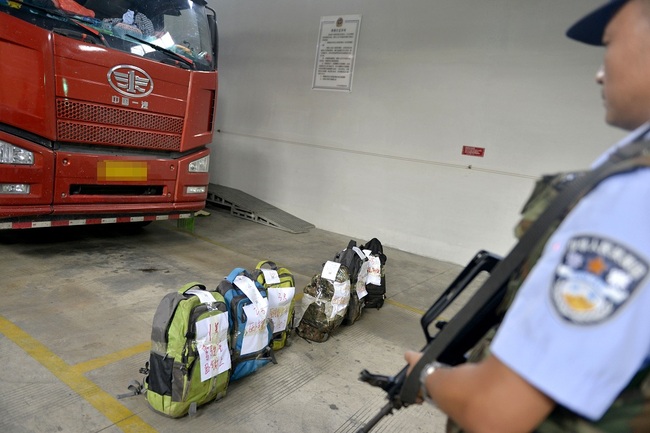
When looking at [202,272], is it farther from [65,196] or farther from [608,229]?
[608,229]

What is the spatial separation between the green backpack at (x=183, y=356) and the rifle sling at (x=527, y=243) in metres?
1.48

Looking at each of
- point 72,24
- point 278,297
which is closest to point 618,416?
point 278,297

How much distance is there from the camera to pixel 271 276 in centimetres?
290

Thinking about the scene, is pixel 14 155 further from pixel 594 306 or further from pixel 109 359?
pixel 594 306

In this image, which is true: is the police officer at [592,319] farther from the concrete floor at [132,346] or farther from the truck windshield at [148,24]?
the truck windshield at [148,24]

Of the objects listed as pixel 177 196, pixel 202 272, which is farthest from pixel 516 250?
pixel 177 196

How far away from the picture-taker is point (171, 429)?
215 centimetres

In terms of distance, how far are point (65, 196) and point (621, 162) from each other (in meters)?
4.20

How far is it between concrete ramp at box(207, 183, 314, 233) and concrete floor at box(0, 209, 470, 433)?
1.60m

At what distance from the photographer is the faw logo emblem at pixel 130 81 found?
3.81 m

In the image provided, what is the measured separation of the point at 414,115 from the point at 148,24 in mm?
3684

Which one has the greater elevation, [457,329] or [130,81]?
[130,81]

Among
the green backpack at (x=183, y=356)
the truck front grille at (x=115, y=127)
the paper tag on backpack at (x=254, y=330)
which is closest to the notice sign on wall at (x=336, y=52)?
the truck front grille at (x=115, y=127)

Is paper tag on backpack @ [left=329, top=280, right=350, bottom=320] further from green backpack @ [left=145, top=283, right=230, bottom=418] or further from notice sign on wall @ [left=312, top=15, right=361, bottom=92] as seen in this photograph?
notice sign on wall @ [left=312, top=15, right=361, bottom=92]
